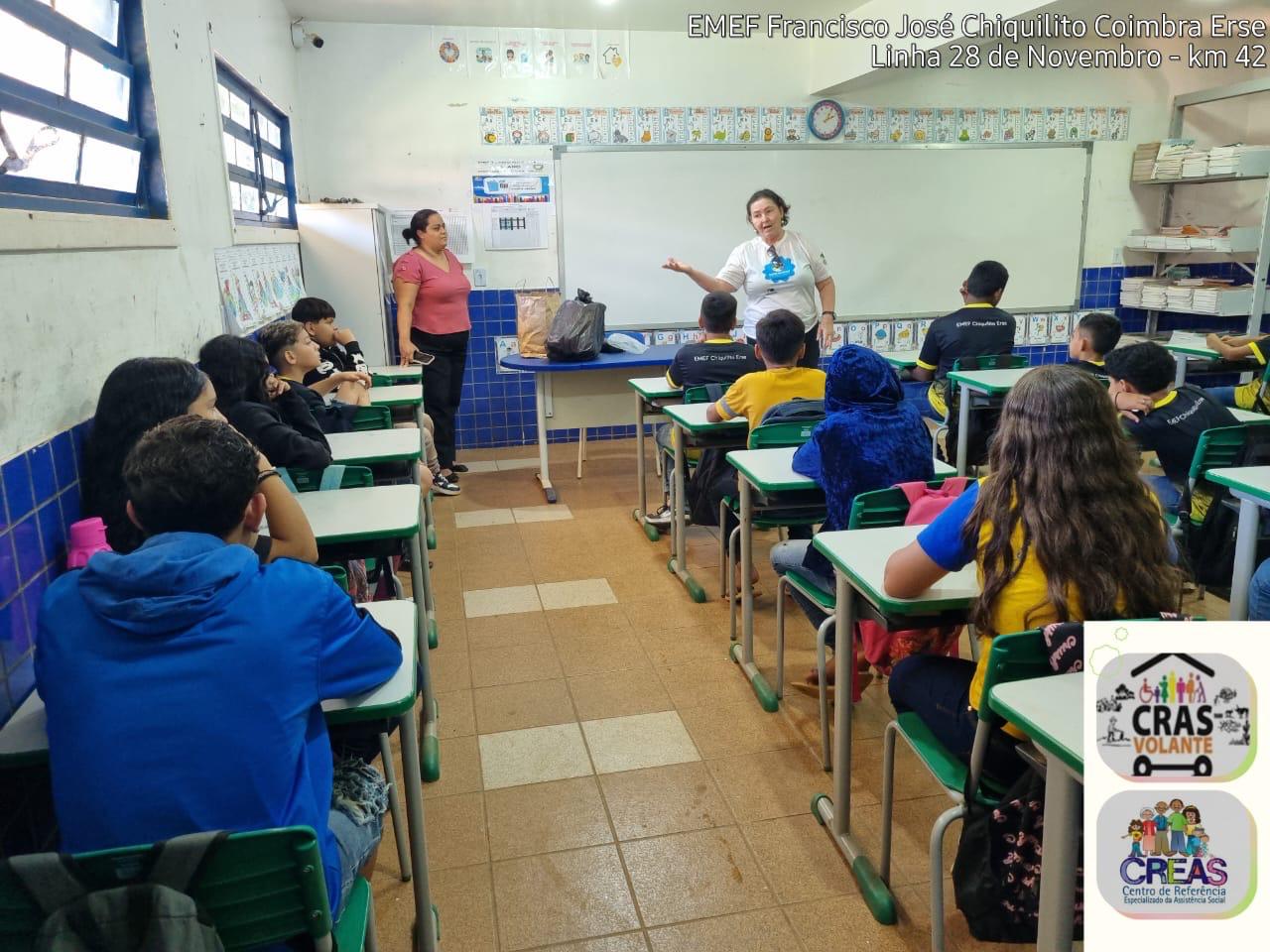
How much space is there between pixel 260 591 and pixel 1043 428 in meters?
1.23

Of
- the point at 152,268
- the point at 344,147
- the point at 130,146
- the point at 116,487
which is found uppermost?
the point at 344,147

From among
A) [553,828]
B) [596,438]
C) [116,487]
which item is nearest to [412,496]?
[116,487]

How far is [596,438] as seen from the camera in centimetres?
648

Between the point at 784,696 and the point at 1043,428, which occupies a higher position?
the point at 1043,428

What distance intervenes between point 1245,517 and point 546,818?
191 cm

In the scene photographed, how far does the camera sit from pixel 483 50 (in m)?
5.76

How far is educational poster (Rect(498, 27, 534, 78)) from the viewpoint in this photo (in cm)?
577

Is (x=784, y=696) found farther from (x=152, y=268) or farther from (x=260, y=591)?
(x=152, y=268)

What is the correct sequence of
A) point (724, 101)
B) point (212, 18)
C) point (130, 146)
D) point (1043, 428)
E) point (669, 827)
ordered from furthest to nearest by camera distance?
point (724, 101)
point (212, 18)
point (130, 146)
point (669, 827)
point (1043, 428)

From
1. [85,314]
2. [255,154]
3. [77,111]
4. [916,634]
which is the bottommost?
[916,634]

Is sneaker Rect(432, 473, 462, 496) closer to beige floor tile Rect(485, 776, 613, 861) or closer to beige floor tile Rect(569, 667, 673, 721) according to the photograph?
beige floor tile Rect(569, 667, 673, 721)

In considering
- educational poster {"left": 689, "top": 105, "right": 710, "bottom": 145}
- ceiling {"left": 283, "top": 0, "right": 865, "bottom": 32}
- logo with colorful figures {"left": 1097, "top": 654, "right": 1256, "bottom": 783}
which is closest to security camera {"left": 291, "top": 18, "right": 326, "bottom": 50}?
ceiling {"left": 283, "top": 0, "right": 865, "bottom": 32}

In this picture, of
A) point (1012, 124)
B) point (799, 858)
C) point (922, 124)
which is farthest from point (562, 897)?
point (1012, 124)

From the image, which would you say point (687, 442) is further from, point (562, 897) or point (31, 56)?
point (31, 56)
